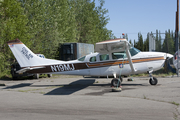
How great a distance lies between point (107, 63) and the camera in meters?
11.0

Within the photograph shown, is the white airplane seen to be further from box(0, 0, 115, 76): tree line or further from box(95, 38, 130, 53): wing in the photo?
box(0, 0, 115, 76): tree line

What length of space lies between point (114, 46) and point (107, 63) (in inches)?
48.9

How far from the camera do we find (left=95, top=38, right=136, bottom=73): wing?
937 cm

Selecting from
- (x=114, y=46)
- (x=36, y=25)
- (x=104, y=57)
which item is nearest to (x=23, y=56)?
(x=104, y=57)

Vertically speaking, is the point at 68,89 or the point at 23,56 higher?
the point at 23,56

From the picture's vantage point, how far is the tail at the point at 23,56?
11531 mm

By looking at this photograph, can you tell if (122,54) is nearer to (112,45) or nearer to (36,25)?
(112,45)

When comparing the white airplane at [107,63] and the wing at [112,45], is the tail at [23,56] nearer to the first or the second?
the white airplane at [107,63]

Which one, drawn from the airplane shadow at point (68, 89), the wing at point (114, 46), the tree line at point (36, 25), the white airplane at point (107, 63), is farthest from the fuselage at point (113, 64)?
the tree line at point (36, 25)

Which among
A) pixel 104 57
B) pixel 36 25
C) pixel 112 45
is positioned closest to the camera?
pixel 112 45

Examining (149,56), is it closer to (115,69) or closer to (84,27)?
(115,69)

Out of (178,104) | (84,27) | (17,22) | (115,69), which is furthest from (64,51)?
(84,27)

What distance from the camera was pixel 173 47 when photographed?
17.0 m

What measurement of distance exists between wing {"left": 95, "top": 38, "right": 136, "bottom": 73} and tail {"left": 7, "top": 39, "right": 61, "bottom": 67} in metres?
2.92
